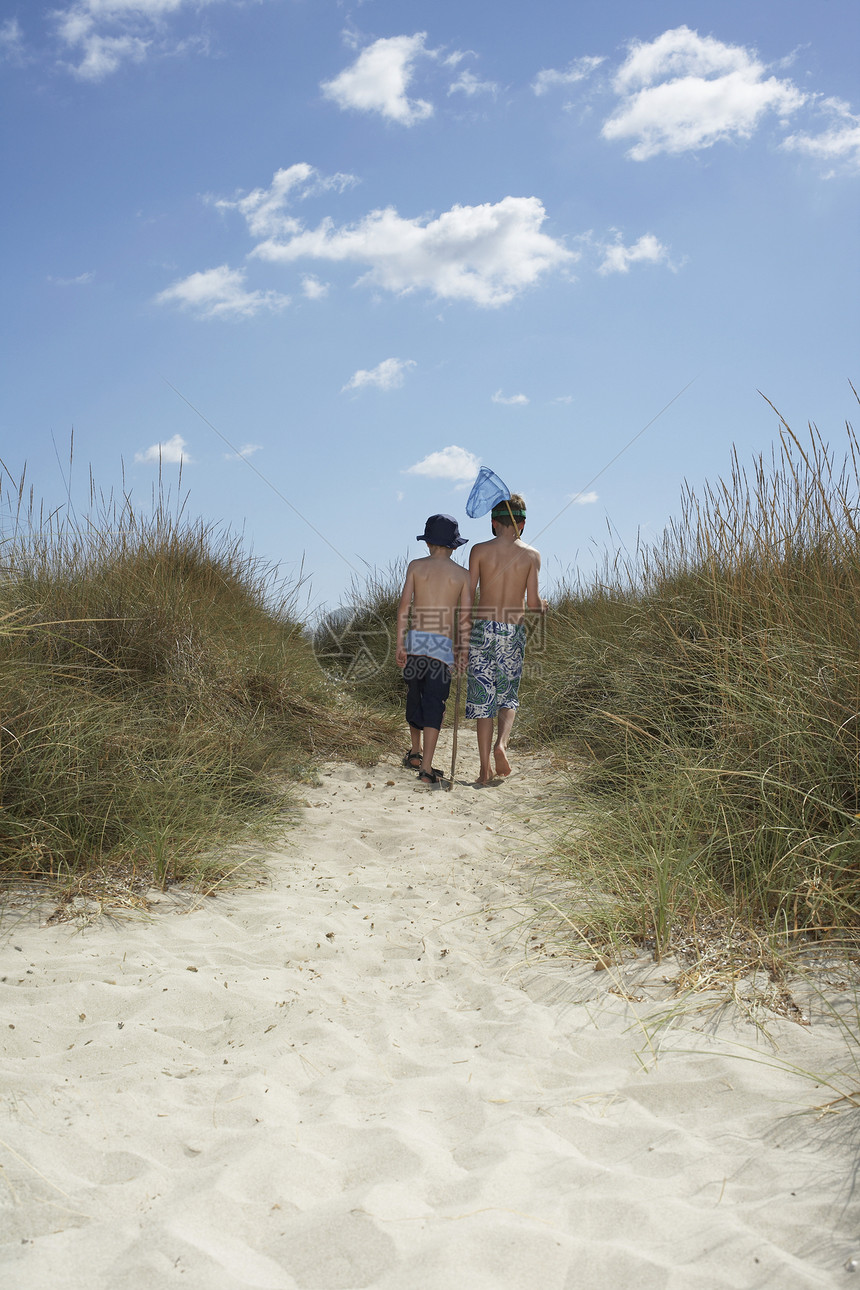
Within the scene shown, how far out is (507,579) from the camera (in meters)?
5.78

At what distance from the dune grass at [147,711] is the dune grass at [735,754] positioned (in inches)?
69.2

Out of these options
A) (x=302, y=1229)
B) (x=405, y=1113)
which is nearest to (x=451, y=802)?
(x=405, y=1113)

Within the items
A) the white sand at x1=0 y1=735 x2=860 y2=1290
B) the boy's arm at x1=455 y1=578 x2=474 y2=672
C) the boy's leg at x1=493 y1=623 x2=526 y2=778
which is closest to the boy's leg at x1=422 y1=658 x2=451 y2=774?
the boy's arm at x1=455 y1=578 x2=474 y2=672

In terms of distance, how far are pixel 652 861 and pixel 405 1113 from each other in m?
1.33

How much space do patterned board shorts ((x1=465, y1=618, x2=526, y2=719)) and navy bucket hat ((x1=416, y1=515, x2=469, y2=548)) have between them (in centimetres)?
62

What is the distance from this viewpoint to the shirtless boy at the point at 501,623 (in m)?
5.77

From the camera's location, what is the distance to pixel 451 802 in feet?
17.0

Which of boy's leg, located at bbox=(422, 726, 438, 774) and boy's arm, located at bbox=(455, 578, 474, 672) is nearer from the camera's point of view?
boy's leg, located at bbox=(422, 726, 438, 774)

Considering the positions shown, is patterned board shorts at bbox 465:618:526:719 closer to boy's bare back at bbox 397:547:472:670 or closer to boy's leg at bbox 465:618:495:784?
boy's leg at bbox 465:618:495:784

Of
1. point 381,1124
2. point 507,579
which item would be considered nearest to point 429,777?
point 507,579

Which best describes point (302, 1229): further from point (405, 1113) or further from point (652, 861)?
point (652, 861)

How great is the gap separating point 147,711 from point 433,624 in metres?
2.24

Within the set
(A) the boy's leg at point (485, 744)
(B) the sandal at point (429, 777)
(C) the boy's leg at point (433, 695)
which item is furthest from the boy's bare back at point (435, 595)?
(B) the sandal at point (429, 777)

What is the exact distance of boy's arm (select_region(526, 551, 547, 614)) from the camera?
18.9 ft
